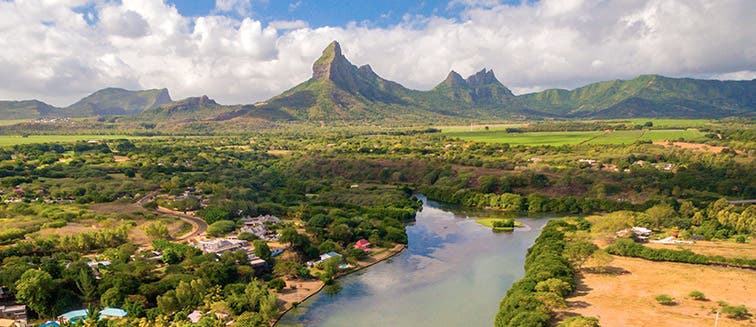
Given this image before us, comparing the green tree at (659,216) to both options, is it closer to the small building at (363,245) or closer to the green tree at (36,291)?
the small building at (363,245)

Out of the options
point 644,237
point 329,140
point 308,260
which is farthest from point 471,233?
point 329,140

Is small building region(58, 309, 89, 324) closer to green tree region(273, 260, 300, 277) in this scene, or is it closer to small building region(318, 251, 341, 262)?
green tree region(273, 260, 300, 277)

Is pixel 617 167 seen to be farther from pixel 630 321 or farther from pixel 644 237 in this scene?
pixel 630 321

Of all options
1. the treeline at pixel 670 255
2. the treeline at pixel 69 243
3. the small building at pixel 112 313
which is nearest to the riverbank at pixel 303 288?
the small building at pixel 112 313

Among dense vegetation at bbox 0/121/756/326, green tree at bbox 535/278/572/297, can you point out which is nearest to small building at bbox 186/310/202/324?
dense vegetation at bbox 0/121/756/326

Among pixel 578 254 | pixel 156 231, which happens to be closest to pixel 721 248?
pixel 578 254
